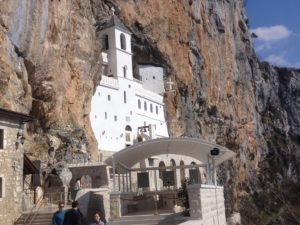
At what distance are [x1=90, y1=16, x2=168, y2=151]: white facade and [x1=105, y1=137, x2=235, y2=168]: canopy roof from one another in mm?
20225

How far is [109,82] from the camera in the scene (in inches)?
1804

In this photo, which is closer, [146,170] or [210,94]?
[146,170]

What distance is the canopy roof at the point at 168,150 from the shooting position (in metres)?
20.2

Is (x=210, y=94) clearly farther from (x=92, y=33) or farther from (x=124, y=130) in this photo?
(x=92, y=33)

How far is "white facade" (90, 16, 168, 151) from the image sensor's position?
43.2 metres

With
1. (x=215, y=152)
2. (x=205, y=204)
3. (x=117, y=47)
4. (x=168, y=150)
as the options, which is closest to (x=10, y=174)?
(x=168, y=150)

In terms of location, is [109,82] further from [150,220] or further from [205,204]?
[205,204]

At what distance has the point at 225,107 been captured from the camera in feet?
208

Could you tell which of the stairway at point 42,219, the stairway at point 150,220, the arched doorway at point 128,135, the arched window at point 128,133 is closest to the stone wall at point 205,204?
the stairway at point 150,220

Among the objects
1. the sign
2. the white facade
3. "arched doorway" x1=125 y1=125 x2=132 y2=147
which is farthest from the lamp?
"arched doorway" x1=125 y1=125 x2=132 y2=147

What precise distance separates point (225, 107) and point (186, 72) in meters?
11.7

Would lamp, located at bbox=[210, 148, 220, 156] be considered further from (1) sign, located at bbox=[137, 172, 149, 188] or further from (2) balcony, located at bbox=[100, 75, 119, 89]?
(2) balcony, located at bbox=[100, 75, 119, 89]

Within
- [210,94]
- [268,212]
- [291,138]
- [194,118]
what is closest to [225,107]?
[210,94]

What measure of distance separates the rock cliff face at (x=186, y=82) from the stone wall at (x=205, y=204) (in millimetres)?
3157
